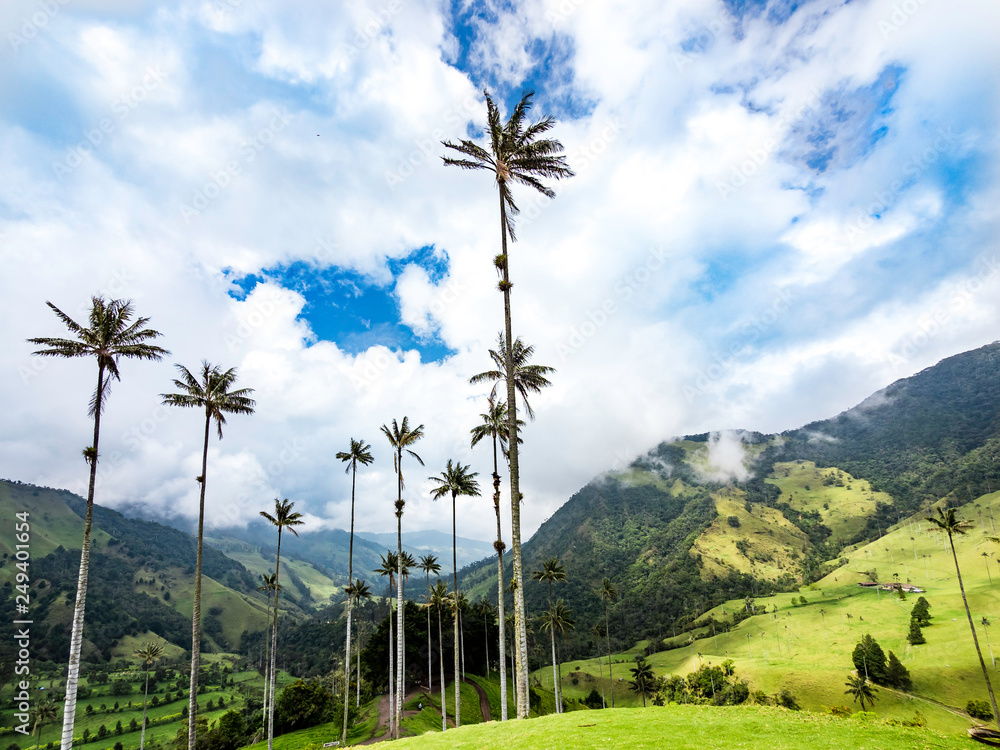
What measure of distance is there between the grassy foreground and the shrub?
388 ft

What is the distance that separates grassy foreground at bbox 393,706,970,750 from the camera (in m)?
16.4

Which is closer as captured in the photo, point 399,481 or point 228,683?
point 399,481

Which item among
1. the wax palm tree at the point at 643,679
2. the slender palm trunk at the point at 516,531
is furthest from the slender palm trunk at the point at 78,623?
the wax palm tree at the point at 643,679

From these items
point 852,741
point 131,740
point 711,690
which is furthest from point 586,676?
point 852,741

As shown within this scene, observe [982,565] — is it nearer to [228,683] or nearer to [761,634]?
[761,634]

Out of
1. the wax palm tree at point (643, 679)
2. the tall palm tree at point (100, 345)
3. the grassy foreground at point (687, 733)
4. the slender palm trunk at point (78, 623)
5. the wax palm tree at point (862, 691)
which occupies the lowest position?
the wax palm tree at point (862, 691)

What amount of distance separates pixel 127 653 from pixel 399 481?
771 feet

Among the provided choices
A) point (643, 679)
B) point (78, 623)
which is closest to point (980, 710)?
point (643, 679)

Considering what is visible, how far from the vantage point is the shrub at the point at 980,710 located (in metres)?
92.2

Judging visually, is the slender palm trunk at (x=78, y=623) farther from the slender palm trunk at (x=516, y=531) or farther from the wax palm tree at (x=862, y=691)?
the wax palm tree at (x=862, y=691)

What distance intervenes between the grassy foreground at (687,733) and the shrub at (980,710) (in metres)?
118

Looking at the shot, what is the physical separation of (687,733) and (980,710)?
131197 mm

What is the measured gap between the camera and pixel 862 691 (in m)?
108

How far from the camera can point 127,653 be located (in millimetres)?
194250
